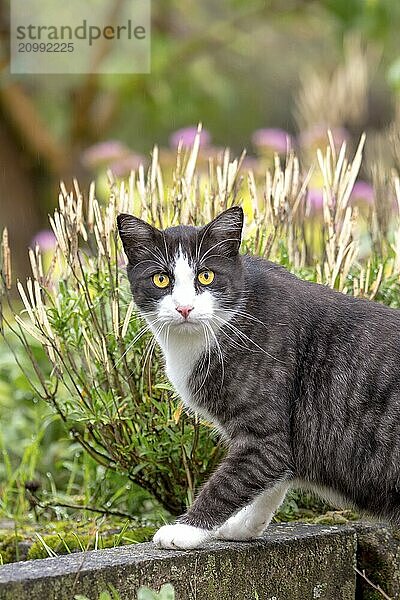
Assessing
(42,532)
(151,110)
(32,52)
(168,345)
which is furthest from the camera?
(151,110)

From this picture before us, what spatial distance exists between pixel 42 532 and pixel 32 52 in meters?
4.65

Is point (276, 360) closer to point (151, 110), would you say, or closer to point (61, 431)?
point (61, 431)

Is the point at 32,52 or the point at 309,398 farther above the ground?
the point at 32,52

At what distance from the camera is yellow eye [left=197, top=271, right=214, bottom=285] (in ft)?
7.56

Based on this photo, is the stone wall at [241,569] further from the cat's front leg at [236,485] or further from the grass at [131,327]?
the grass at [131,327]

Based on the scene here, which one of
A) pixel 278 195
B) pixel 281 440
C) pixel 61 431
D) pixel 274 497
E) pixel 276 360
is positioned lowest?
pixel 61 431

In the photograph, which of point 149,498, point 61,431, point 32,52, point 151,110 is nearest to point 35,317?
point 149,498

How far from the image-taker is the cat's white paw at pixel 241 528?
2.26m

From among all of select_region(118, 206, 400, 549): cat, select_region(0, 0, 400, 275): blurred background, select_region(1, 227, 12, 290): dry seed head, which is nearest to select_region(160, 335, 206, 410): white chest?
select_region(118, 206, 400, 549): cat

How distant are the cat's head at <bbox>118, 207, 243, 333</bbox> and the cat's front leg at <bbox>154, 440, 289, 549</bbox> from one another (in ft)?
1.10

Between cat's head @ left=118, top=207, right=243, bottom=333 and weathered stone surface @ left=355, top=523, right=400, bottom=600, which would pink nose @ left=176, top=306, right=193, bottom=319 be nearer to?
cat's head @ left=118, top=207, right=243, bottom=333

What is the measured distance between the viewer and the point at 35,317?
8.45ft

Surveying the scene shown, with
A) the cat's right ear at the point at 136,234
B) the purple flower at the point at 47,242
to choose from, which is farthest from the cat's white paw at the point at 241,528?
the purple flower at the point at 47,242

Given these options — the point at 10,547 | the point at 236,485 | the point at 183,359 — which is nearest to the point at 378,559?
the point at 236,485
